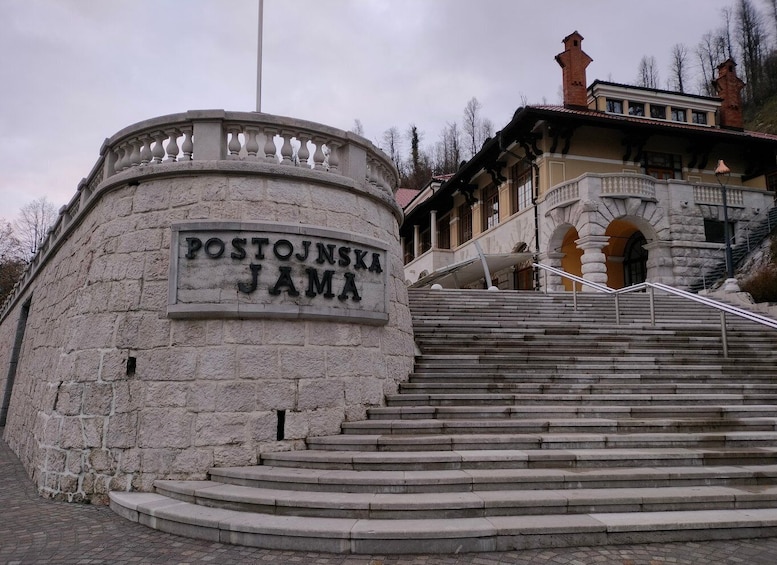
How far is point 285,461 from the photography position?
5.89 m

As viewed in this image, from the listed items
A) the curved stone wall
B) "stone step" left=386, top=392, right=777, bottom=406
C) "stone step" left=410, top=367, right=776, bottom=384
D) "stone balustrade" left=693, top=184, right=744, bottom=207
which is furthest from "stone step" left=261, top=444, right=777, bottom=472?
"stone balustrade" left=693, top=184, right=744, bottom=207

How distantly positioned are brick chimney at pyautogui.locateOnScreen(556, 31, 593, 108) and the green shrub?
11.9 metres

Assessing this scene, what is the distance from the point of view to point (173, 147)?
6.96 metres

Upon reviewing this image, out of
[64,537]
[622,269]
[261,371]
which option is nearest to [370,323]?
[261,371]

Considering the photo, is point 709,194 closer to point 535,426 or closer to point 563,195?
point 563,195

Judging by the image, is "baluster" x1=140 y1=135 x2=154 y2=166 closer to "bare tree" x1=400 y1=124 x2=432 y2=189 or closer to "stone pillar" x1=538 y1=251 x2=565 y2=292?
"stone pillar" x1=538 y1=251 x2=565 y2=292

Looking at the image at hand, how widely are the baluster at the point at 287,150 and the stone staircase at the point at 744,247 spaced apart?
57.3ft

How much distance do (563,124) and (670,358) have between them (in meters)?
15.4

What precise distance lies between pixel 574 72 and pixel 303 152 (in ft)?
69.2

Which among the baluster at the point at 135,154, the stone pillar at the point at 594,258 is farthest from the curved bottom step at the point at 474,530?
the stone pillar at the point at 594,258

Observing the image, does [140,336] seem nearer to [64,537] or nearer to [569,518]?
[64,537]

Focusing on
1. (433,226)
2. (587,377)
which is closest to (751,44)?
(433,226)

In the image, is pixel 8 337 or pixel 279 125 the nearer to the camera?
pixel 279 125

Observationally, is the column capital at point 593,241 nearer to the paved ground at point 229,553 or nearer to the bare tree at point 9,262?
the paved ground at point 229,553
